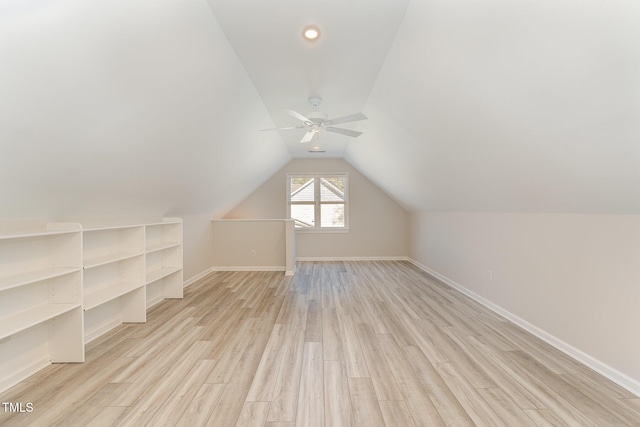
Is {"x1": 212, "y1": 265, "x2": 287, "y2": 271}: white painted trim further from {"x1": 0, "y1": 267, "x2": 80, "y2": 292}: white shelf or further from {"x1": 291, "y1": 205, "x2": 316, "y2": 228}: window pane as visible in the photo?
{"x1": 0, "y1": 267, "x2": 80, "y2": 292}: white shelf

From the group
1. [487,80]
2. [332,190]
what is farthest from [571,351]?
[332,190]

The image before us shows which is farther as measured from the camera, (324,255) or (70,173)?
(324,255)

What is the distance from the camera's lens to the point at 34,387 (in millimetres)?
2023

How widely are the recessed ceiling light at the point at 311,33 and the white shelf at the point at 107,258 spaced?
8.95ft

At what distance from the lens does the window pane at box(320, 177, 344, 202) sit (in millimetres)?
7289

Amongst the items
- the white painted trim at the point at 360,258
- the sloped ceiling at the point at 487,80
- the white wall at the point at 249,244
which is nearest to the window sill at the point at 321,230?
the white painted trim at the point at 360,258

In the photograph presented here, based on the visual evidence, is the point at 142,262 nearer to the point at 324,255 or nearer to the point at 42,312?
the point at 42,312

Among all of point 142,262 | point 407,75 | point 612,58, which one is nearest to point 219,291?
point 142,262

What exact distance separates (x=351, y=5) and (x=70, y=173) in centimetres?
241

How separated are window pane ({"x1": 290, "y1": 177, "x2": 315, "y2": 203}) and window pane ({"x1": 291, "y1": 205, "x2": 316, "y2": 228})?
0.18m

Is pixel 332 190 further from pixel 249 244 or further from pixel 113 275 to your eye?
pixel 113 275

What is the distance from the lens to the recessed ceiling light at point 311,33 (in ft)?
7.26

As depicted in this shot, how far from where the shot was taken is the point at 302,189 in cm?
730

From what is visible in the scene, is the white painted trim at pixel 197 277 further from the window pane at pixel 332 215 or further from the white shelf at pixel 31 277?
the window pane at pixel 332 215
